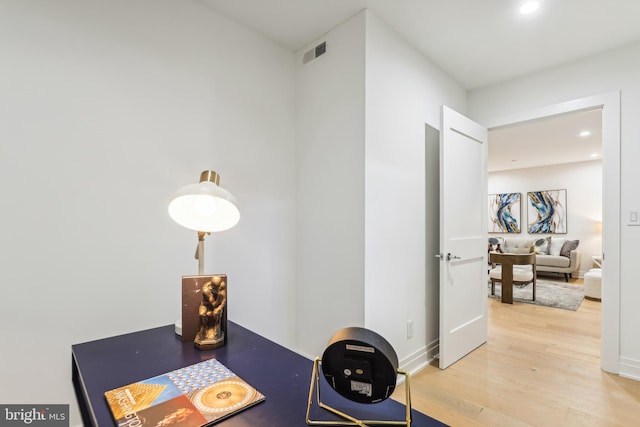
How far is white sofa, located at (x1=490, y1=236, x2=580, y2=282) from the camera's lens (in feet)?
20.5

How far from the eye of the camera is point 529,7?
1968 millimetres

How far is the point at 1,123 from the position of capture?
1368 mm

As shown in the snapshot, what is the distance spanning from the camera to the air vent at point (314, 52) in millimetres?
2309

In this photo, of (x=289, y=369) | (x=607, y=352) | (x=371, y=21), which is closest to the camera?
(x=289, y=369)

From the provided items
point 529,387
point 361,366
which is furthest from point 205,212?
point 529,387

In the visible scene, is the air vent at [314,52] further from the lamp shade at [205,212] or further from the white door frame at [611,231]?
the white door frame at [611,231]

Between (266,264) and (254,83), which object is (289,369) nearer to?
(266,264)

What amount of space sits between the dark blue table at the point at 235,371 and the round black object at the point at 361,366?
0.10 m

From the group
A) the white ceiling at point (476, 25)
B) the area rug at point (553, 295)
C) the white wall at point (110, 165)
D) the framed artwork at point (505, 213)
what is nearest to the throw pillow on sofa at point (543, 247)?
the framed artwork at point (505, 213)

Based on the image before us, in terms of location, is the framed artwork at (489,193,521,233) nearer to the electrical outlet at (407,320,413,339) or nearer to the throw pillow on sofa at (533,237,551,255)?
the throw pillow on sofa at (533,237,551,255)

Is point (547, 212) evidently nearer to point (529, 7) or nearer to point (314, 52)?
point (529, 7)

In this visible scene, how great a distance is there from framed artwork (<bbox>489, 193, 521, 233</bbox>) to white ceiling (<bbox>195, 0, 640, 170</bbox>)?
18.3 feet

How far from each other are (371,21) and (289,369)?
211 cm

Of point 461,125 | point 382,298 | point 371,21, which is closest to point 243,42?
point 371,21
